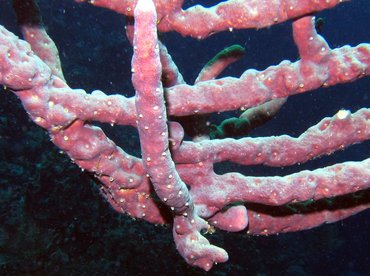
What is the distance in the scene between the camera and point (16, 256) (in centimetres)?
489

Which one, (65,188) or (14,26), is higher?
(14,26)

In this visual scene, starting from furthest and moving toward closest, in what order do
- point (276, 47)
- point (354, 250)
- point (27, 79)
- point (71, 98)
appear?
point (276, 47)
point (354, 250)
point (71, 98)
point (27, 79)

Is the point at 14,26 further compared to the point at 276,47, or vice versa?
the point at 276,47

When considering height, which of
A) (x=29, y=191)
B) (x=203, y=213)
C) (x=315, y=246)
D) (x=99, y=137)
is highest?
(x=99, y=137)

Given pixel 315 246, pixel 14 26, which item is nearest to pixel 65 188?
pixel 14 26

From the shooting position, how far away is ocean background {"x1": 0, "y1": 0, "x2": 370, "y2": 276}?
523 centimetres

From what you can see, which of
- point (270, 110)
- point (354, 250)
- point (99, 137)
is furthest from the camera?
point (354, 250)

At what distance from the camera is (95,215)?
19.0 feet

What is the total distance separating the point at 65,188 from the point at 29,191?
563mm

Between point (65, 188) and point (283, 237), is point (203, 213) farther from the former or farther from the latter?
point (283, 237)

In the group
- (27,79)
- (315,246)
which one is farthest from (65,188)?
(315,246)

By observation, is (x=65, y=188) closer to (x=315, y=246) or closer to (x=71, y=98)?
(x=71, y=98)

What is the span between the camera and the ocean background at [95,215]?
523cm

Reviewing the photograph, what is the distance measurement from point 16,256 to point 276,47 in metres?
20.8
